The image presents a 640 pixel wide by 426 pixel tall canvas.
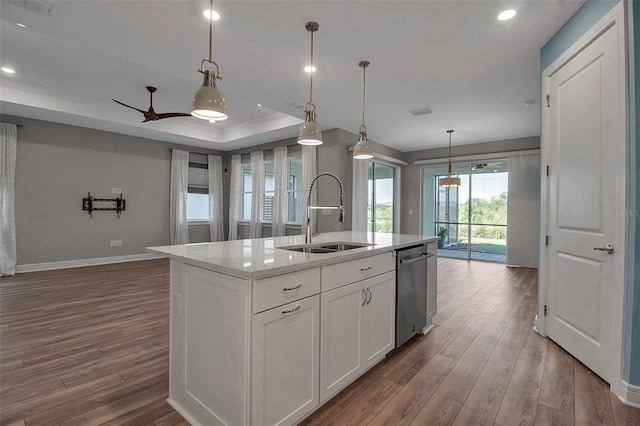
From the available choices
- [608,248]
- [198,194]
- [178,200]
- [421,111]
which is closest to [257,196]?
[198,194]

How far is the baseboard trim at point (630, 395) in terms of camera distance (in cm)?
183

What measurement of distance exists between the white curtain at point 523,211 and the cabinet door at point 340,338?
5803mm

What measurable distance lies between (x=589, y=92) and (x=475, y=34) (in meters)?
1.00

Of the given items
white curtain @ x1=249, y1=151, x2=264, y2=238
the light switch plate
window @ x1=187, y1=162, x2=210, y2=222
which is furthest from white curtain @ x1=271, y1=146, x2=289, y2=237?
the light switch plate

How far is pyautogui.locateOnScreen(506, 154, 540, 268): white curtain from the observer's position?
6.16 m

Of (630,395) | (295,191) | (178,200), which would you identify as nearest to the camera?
(630,395)

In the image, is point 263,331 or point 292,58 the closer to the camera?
point 263,331

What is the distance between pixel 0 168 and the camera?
4980mm

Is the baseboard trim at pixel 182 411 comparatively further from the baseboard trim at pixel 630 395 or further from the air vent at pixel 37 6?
the air vent at pixel 37 6

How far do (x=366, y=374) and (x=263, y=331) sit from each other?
1.16m

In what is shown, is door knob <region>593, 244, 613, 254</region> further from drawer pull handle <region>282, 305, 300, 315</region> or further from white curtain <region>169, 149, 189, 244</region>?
white curtain <region>169, 149, 189, 244</region>

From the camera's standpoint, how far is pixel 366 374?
218cm

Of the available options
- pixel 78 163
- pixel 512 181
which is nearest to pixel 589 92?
Result: pixel 512 181

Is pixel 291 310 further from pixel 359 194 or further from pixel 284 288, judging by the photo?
pixel 359 194
